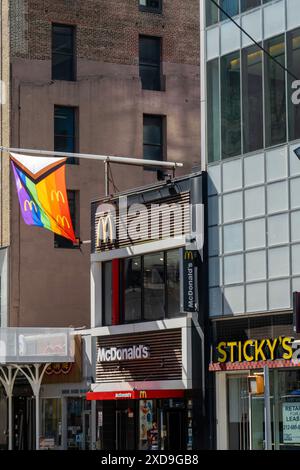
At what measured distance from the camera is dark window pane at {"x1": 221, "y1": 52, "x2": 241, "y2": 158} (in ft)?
117

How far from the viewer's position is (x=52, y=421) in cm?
4656

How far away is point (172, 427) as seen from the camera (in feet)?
123

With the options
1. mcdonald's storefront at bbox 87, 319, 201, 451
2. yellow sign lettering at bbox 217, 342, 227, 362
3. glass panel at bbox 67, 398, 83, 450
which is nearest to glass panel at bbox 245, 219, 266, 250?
yellow sign lettering at bbox 217, 342, 227, 362

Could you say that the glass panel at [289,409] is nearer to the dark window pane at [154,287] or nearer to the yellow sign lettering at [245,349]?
the yellow sign lettering at [245,349]

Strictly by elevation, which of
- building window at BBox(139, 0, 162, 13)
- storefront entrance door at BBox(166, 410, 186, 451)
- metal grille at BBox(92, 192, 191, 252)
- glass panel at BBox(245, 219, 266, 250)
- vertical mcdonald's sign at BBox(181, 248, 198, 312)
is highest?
building window at BBox(139, 0, 162, 13)

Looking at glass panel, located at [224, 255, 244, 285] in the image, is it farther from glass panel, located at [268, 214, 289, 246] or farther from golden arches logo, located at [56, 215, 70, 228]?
golden arches logo, located at [56, 215, 70, 228]

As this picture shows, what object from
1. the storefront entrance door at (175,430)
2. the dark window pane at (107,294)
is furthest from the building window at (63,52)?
the storefront entrance door at (175,430)

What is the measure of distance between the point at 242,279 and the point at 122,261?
6.80 metres

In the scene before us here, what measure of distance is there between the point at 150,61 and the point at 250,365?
933 inches

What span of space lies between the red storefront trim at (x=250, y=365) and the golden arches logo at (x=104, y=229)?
7530 mm

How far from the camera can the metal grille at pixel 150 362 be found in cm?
3672

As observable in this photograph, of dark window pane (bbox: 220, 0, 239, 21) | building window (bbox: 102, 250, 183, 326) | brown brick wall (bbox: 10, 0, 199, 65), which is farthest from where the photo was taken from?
brown brick wall (bbox: 10, 0, 199, 65)

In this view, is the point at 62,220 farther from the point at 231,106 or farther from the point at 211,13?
the point at 211,13

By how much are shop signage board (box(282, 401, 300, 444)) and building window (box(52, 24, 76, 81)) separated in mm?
23567
